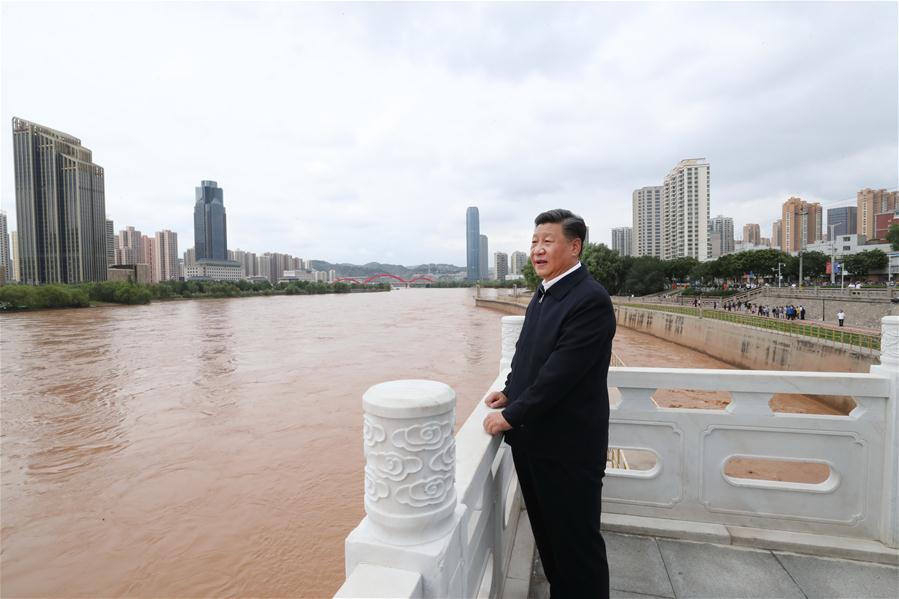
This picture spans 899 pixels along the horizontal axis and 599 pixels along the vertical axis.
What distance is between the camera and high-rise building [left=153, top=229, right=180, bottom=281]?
4353 inches

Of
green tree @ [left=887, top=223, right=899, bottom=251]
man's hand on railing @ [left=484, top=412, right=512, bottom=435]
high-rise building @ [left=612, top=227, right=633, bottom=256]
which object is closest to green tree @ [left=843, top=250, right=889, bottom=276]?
green tree @ [left=887, top=223, right=899, bottom=251]

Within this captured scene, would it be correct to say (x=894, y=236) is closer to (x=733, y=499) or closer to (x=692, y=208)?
(x=692, y=208)

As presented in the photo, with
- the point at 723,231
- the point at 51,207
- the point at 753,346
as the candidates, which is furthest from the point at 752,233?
the point at 51,207

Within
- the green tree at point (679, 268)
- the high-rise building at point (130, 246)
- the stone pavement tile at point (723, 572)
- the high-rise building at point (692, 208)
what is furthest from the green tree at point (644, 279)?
the high-rise building at point (130, 246)

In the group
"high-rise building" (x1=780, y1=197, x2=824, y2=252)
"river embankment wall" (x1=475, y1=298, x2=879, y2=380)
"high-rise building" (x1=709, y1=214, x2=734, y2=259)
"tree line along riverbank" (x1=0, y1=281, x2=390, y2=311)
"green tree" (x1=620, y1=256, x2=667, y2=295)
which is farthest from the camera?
"high-rise building" (x1=709, y1=214, x2=734, y2=259)

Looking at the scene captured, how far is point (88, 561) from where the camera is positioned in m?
5.33

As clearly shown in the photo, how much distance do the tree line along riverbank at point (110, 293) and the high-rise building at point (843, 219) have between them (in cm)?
10338

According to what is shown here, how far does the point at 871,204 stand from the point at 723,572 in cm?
9295

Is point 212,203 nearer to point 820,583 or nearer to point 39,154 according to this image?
point 39,154

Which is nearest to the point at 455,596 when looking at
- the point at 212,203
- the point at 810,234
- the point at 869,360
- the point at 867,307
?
the point at 869,360

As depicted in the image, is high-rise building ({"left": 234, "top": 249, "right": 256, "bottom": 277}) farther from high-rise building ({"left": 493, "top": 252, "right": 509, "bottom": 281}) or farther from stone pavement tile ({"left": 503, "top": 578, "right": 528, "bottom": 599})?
stone pavement tile ({"left": 503, "top": 578, "right": 528, "bottom": 599})

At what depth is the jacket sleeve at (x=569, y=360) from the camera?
136 centimetres

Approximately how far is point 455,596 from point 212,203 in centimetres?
15633

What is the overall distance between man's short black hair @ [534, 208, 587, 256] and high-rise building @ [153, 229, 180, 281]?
12801cm
